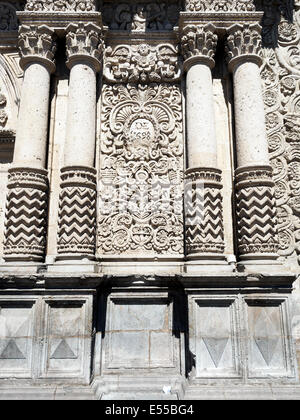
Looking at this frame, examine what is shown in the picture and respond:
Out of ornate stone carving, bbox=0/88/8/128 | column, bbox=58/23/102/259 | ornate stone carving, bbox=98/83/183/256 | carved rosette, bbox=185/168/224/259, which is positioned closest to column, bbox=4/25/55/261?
column, bbox=58/23/102/259

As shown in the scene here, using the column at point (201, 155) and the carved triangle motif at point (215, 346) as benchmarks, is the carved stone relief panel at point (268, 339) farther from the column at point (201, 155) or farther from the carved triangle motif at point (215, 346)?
the column at point (201, 155)

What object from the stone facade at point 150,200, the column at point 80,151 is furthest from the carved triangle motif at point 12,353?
the column at point 80,151

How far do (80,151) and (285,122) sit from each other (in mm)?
3415

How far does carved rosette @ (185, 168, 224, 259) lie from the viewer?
16.2 feet

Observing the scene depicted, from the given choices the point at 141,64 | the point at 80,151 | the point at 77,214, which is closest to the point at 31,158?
the point at 80,151

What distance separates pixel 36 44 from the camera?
5.65m

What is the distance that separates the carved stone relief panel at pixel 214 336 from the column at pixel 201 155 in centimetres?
66

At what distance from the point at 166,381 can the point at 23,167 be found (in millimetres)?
3605

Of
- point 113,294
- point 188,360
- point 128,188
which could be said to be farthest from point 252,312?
point 128,188

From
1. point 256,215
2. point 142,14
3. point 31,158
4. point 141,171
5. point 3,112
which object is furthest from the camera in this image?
point 142,14

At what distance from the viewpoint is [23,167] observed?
511 cm

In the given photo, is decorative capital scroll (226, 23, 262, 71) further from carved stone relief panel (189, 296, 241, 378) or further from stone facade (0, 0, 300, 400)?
carved stone relief panel (189, 296, 241, 378)

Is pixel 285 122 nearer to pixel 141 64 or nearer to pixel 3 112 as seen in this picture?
pixel 141 64

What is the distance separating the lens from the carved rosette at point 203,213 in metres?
4.95
